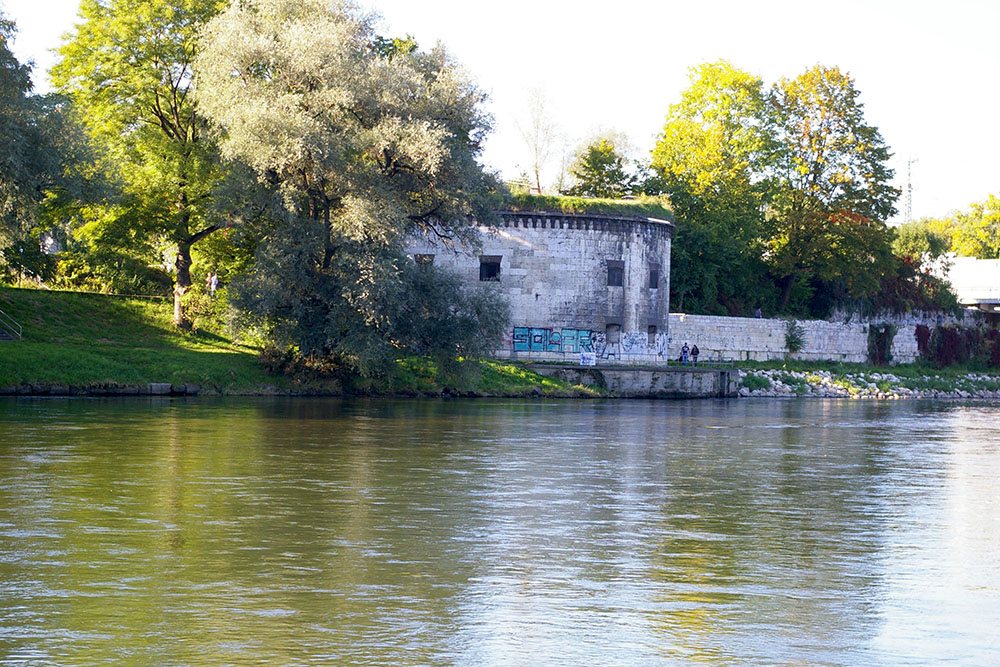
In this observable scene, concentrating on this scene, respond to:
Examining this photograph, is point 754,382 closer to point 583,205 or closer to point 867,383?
point 867,383

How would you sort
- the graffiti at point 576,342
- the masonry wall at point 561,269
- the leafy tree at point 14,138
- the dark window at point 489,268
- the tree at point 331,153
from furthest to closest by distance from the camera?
1. the dark window at point 489,268
2. the masonry wall at point 561,269
3. the graffiti at point 576,342
4. the tree at point 331,153
5. the leafy tree at point 14,138

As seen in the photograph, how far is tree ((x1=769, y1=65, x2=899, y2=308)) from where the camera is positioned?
68.1 metres

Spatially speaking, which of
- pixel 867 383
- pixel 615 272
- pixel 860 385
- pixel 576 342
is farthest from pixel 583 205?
pixel 867 383

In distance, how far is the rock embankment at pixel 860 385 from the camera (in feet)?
196

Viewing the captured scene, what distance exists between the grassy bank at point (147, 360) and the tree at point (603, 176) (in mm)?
21527

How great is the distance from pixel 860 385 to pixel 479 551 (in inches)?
2187

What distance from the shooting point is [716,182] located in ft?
219

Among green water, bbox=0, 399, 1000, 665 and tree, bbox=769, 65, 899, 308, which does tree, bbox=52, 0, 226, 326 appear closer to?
green water, bbox=0, 399, 1000, 665

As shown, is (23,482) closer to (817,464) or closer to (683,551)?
(683,551)

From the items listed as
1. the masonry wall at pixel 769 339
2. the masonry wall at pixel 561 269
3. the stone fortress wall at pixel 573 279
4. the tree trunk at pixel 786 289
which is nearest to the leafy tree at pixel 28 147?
the stone fortress wall at pixel 573 279

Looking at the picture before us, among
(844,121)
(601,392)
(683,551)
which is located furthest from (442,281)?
(844,121)

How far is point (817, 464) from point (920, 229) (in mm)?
68967

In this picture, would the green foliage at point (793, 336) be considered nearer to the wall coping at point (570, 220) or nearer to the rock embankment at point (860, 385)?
the rock embankment at point (860, 385)

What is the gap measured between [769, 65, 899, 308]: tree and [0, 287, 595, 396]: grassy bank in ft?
82.9
